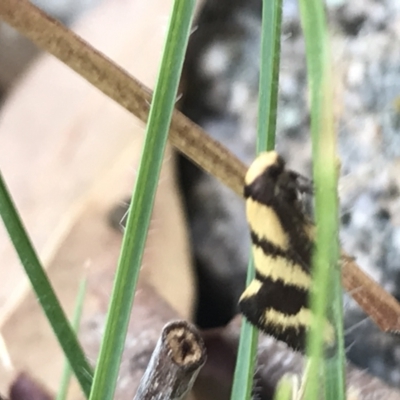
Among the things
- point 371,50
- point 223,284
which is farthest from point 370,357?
Answer: point 371,50

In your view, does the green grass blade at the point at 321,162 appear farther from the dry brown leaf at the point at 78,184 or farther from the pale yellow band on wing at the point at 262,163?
the dry brown leaf at the point at 78,184

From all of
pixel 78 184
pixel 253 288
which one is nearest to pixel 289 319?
pixel 253 288

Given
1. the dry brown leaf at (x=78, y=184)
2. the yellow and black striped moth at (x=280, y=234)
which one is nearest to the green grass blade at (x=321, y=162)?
the yellow and black striped moth at (x=280, y=234)

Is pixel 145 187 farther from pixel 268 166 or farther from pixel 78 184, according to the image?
pixel 78 184

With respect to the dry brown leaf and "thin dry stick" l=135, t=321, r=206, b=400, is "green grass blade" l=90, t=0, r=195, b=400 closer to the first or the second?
"thin dry stick" l=135, t=321, r=206, b=400

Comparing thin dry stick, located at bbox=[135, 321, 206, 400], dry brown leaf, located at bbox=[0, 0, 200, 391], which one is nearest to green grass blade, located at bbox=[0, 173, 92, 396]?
thin dry stick, located at bbox=[135, 321, 206, 400]

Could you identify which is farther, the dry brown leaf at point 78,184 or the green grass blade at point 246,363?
the dry brown leaf at point 78,184
